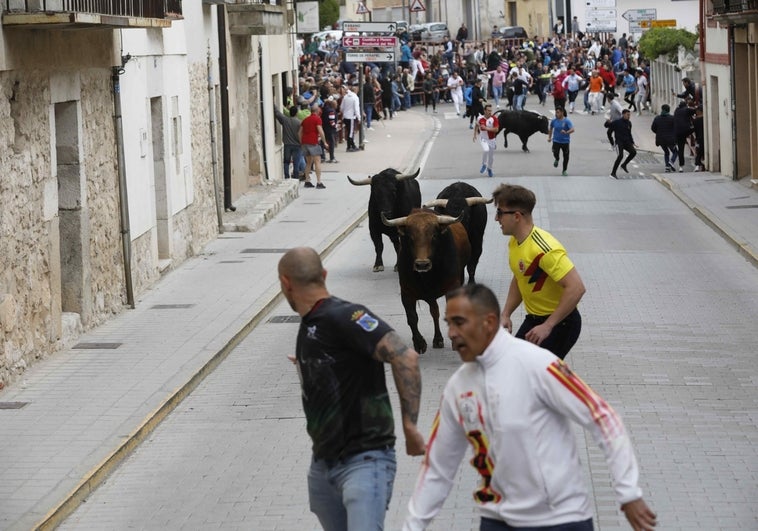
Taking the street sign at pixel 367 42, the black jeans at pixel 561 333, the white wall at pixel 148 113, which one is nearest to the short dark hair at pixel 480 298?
the black jeans at pixel 561 333

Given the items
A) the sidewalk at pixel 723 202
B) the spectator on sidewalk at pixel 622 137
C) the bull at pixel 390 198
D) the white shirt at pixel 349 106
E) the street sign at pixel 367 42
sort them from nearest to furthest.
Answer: the bull at pixel 390 198, the sidewalk at pixel 723 202, the spectator on sidewalk at pixel 622 137, the street sign at pixel 367 42, the white shirt at pixel 349 106

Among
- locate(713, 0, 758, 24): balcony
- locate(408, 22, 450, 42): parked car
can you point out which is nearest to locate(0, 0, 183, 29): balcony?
locate(713, 0, 758, 24): balcony

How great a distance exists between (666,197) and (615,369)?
18.4 meters

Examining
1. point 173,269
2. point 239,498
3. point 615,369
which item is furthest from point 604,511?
point 173,269

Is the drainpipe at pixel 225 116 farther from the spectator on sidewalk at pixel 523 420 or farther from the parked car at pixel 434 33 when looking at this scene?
the parked car at pixel 434 33

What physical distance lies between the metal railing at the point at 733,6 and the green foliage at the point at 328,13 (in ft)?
145

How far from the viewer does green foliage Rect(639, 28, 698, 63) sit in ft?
154

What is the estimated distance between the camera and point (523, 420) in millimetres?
5539

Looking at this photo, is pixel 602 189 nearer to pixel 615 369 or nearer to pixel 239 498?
pixel 615 369

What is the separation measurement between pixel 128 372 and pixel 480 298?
344 inches

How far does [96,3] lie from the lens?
15328 mm

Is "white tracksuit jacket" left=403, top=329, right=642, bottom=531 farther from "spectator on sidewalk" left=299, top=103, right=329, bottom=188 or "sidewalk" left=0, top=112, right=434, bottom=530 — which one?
"spectator on sidewalk" left=299, top=103, right=329, bottom=188

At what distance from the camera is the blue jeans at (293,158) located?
1385 inches

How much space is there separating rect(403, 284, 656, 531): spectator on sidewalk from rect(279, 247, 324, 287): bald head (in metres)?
0.91
